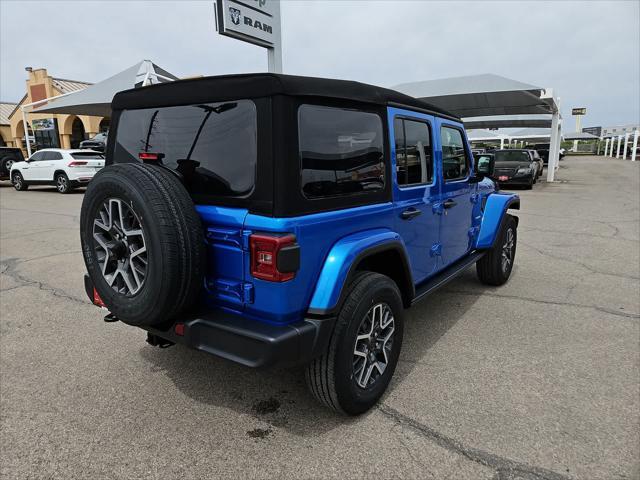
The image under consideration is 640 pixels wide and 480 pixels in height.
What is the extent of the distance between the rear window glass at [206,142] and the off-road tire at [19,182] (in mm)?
17881

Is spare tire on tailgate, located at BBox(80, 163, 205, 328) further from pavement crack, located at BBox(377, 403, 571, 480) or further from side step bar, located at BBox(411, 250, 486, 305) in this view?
side step bar, located at BBox(411, 250, 486, 305)

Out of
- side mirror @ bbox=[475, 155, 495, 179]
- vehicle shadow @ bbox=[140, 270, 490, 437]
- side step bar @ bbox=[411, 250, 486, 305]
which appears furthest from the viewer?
side mirror @ bbox=[475, 155, 495, 179]

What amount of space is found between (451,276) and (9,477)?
3.27 metres

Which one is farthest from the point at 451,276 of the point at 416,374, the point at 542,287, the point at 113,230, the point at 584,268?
the point at 584,268

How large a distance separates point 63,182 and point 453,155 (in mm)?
15691

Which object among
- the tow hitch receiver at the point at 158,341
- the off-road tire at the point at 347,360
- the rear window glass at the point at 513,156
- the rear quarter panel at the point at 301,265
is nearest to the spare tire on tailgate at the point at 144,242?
the rear quarter panel at the point at 301,265

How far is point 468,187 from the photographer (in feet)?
13.7

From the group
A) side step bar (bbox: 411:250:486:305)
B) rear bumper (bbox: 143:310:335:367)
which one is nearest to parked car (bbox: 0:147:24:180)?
side step bar (bbox: 411:250:486:305)

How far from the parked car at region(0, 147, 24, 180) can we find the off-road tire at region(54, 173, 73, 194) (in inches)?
239

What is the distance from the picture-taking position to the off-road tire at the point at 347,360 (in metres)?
2.40

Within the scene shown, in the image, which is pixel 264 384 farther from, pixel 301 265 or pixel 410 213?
pixel 410 213

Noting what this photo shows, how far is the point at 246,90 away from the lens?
2.23 metres

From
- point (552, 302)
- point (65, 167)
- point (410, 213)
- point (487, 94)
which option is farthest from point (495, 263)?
point (65, 167)

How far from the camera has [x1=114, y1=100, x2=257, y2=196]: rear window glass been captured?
7.46 feet
